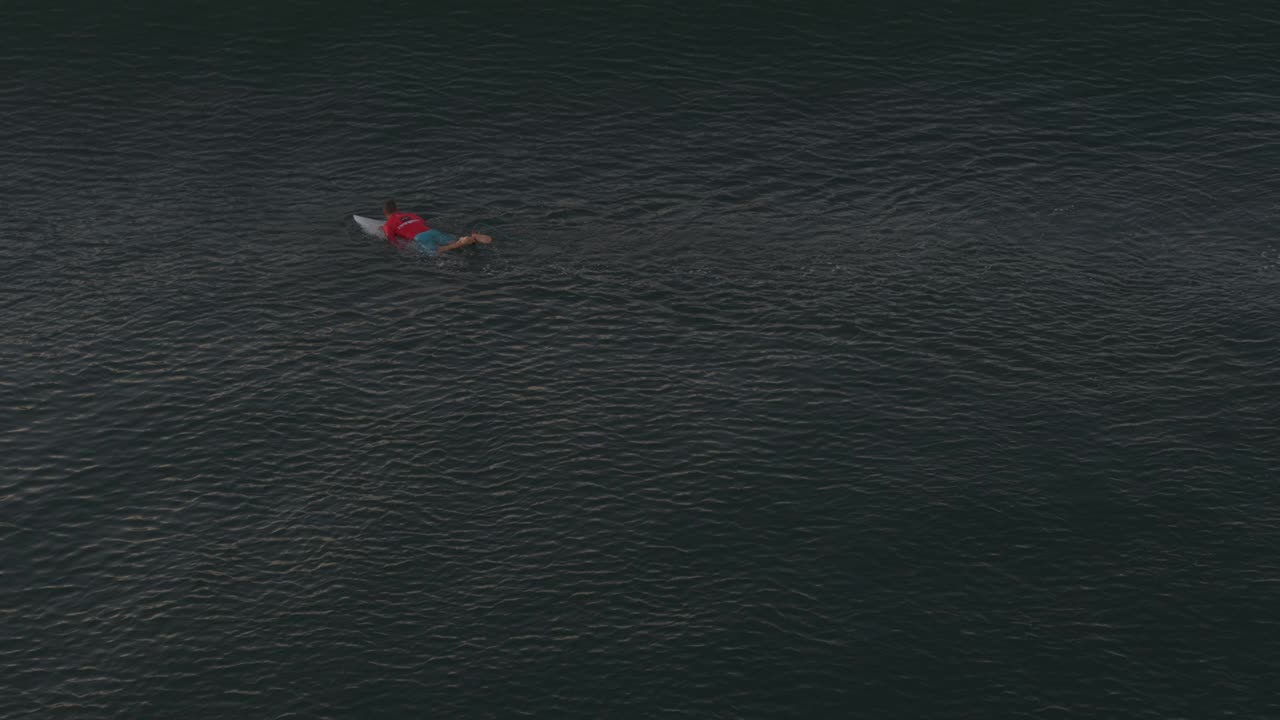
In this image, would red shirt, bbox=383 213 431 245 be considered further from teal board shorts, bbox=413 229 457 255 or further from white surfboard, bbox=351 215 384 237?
white surfboard, bbox=351 215 384 237

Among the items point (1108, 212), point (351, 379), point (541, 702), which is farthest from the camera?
point (1108, 212)

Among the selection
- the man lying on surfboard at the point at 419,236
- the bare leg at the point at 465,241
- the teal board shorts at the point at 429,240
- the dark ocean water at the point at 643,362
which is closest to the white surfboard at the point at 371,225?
the man lying on surfboard at the point at 419,236

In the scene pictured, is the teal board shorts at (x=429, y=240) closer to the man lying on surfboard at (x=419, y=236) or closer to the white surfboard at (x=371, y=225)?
the man lying on surfboard at (x=419, y=236)

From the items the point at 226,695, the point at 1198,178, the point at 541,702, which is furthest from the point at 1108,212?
the point at 226,695

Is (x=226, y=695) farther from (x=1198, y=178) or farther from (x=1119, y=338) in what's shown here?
(x=1198, y=178)

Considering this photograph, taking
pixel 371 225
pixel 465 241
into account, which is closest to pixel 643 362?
pixel 465 241

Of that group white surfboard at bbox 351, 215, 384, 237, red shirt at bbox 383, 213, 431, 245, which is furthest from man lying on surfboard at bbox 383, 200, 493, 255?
white surfboard at bbox 351, 215, 384, 237
